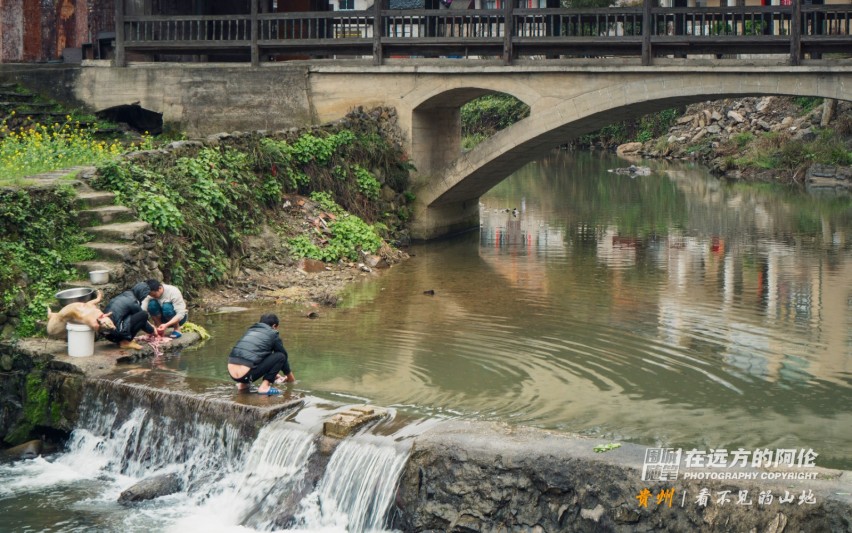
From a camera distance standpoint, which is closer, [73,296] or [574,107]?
[73,296]

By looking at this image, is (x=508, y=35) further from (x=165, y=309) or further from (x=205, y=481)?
(x=205, y=481)

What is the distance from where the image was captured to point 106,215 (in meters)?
18.1

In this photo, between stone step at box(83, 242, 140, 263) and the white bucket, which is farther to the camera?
stone step at box(83, 242, 140, 263)

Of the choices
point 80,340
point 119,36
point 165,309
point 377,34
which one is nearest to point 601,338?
point 165,309

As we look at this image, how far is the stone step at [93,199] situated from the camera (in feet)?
59.1

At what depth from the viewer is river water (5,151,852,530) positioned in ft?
46.2

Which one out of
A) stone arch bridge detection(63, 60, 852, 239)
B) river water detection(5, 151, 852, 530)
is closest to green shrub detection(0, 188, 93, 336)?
river water detection(5, 151, 852, 530)

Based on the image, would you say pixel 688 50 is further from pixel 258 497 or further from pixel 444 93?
pixel 258 497

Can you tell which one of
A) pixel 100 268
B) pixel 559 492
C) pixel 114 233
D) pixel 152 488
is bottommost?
pixel 152 488

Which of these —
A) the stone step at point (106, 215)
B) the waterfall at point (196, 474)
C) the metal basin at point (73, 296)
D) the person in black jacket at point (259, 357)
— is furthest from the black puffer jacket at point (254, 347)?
the stone step at point (106, 215)

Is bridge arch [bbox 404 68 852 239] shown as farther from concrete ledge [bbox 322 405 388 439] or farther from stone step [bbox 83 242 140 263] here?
concrete ledge [bbox 322 405 388 439]

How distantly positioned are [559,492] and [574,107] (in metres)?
14.2

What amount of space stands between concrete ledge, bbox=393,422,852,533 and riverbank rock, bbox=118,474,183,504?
2.89 metres

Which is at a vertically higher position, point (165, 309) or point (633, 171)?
point (633, 171)
